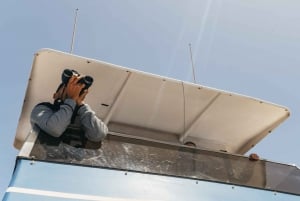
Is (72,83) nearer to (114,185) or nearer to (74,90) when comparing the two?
(74,90)

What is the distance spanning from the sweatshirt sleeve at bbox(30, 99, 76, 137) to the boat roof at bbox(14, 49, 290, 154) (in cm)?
74

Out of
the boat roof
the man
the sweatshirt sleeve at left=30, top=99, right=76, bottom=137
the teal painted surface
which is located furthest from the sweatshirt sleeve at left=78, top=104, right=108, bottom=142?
the boat roof

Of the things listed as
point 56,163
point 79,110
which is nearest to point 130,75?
point 79,110

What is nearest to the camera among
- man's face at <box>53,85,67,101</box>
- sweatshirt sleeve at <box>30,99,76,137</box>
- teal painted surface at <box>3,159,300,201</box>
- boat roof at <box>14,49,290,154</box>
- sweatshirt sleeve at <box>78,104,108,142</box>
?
teal painted surface at <box>3,159,300,201</box>

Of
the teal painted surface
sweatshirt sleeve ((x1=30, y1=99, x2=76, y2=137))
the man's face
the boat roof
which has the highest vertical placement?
the boat roof

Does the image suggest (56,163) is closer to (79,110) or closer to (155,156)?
(79,110)

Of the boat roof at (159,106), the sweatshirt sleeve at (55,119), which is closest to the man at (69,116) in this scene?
the sweatshirt sleeve at (55,119)

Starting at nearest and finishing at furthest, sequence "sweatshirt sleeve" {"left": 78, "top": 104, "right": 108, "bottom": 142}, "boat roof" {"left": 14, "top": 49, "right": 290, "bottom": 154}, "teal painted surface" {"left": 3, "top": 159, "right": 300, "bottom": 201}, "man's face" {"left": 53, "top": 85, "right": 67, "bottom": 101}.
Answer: "teal painted surface" {"left": 3, "top": 159, "right": 300, "bottom": 201}, "sweatshirt sleeve" {"left": 78, "top": 104, "right": 108, "bottom": 142}, "man's face" {"left": 53, "top": 85, "right": 67, "bottom": 101}, "boat roof" {"left": 14, "top": 49, "right": 290, "bottom": 154}

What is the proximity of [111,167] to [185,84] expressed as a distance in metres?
1.45

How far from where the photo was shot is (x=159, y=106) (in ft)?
15.1

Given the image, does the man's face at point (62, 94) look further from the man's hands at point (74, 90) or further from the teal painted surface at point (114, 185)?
the teal painted surface at point (114, 185)

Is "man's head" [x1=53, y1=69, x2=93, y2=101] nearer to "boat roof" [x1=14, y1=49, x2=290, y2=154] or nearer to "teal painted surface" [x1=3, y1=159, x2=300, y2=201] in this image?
"boat roof" [x1=14, y1=49, x2=290, y2=154]

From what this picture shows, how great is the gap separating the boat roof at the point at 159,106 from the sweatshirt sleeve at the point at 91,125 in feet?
2.42

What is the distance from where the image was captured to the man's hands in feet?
11.3
